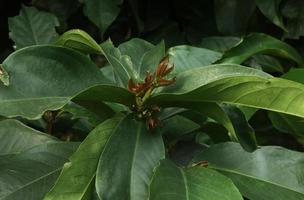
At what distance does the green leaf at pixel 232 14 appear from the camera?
1377mm

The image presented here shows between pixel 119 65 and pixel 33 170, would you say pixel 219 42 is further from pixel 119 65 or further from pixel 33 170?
pixel 33 170

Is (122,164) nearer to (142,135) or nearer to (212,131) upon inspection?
(142,135)

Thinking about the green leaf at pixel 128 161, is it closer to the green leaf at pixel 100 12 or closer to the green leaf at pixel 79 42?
the green leaf at pixel 79 42

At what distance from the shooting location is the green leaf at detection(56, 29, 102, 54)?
2.57 ft

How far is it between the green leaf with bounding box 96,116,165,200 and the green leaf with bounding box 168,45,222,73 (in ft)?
0.68

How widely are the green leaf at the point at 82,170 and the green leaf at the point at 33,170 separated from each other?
0.09 metres

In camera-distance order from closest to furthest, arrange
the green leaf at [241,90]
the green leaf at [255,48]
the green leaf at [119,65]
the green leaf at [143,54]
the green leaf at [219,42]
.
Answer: the green leaf at [241,90] < the green leaf at [119,65] < the green leaf at [143,54] < the green leaf at [255,48] < the green leaf at [219,42]

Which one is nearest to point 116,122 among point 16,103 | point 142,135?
point 142,135

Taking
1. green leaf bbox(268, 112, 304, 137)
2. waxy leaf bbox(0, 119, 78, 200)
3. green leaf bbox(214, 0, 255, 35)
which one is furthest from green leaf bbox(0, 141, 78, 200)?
green leaf bbox(214, 0, 255, 35)

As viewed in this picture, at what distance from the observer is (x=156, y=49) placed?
3.14 feet

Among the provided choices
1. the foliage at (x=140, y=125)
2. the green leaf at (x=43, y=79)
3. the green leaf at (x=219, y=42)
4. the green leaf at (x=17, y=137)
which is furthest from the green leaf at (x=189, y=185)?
the green leaf at (x=219, y=42)

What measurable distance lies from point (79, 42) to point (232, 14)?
2.14 ft

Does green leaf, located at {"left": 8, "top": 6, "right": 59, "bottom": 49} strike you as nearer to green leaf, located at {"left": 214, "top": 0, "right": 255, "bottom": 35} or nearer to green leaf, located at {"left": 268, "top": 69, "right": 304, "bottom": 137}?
green leaf, located at {"left": 214, "top": 0, "right": 255, "bottom": 35}

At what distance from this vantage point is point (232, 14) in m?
1.38
